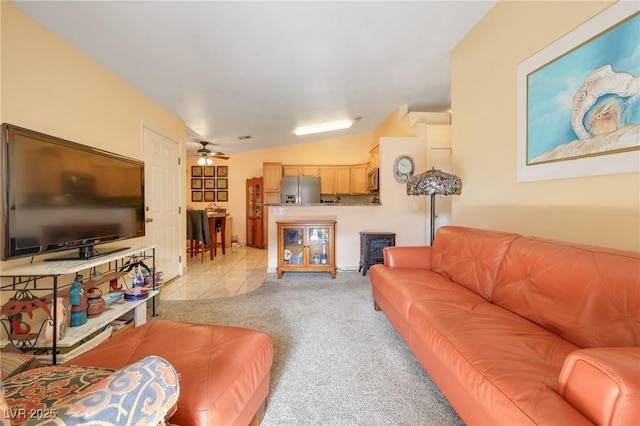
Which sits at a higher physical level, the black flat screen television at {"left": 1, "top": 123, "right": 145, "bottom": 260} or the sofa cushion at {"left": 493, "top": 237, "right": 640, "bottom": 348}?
the black flat screen television at {"left": 1, "top": 123, "right": 145, "bottom": 260}

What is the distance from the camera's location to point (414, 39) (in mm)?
2652

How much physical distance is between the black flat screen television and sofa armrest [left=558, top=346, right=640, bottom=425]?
252cm

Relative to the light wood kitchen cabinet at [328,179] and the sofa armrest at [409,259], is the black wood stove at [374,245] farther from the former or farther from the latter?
the light wood kitchen cabinet at [328,179]

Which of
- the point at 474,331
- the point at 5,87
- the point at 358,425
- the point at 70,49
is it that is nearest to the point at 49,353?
the point at 5,87

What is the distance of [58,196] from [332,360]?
6.96ft

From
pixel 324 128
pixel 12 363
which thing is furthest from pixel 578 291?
pixel 324 128

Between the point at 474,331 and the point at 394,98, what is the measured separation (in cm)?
392

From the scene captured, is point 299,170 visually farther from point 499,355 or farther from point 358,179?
point 499,355

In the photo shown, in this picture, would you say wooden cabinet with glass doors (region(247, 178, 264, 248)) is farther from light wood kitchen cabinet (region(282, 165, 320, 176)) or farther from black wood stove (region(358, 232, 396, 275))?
black wood stove (region(358, 232, 396, 275))

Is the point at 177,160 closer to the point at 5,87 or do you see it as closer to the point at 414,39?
the point at 5,87

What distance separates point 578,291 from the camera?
3.71 feet

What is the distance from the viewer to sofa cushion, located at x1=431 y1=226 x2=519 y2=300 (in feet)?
5.51

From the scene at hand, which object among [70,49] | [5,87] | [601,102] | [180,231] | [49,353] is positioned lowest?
[49,353]

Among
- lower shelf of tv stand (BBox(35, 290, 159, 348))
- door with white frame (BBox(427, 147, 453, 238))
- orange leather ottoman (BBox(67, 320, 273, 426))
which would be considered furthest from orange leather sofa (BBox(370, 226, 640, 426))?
door with white frame (BBox(427, 147, 453, 238))
